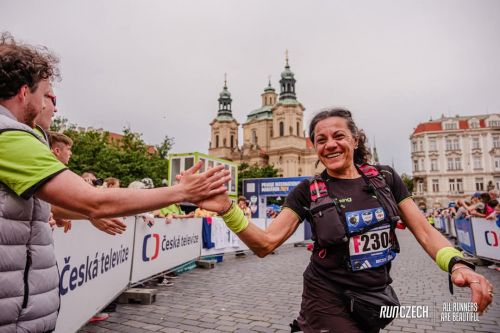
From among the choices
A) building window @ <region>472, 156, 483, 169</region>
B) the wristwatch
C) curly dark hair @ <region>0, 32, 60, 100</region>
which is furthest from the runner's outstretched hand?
building window @ <region>472, 156, 483, 169</region>

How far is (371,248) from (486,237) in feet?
31.8

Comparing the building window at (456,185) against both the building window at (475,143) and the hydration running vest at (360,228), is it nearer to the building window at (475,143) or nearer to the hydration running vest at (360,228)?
the building window at (475,143)

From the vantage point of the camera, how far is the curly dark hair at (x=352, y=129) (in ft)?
7.91

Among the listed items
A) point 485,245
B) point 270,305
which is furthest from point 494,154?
point 270,305

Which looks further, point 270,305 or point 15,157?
point 270,305

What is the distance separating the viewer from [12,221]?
4.80 ft

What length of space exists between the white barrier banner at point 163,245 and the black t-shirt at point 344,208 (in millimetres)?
4937

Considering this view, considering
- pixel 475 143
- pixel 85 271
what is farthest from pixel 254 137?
pixel 85 271

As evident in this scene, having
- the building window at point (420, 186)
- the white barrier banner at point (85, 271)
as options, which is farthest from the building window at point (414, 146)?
the white barrier banner at point (85, 271)

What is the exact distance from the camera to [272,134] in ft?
329

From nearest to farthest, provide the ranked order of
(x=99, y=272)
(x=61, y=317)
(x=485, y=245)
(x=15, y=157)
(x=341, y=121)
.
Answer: (x=15, y=157)
(x=341, y=121)
(x=61, y=317)
(x=99, y=272)
(x=485, y=245)

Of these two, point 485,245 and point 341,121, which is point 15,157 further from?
point 485,245

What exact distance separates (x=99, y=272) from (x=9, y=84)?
3.86 meters

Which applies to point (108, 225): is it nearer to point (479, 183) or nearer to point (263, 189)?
point (263, 189)
